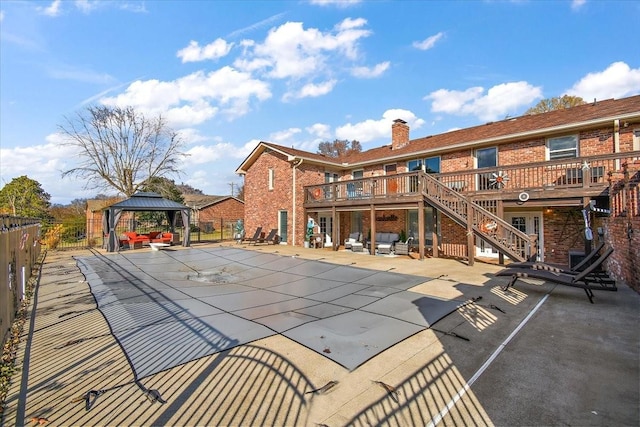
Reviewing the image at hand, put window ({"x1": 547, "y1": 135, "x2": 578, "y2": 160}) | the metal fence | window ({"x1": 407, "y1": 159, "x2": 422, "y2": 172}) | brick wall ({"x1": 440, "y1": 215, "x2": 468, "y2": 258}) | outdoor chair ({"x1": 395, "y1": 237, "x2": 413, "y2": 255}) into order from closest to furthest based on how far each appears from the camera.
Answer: window ({"x1": 547, "y1": 135, "x2": 578, "y2": 160}) → brick wall ({"x1": 440, "y1": 215, "x2": 468, "y2": 258}) → outdoor chair ({"x1": 395, "y1": 237, "x2": 413, "y2": 255}) → window ({"x1": 407, "y1": 159, "x2": 422, "y2": 172}) → the metal fence

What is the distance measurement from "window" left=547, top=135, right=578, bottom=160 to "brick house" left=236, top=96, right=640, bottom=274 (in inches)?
1.1

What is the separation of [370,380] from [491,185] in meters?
10.6

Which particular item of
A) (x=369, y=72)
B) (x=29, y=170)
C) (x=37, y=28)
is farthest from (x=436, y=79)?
(x=29, y=170)

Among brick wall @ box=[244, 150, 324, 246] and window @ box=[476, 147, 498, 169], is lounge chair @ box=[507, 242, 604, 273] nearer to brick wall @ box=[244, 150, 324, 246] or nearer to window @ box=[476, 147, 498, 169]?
window @ box=[476, 147, 498, 169]

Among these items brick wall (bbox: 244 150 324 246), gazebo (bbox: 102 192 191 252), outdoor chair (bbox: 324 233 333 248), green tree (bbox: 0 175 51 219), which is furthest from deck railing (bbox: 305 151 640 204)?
green tree (bbox: 0 175 51 219)

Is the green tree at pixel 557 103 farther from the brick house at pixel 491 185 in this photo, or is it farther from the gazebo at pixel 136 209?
the gazebo at pixel 136 209

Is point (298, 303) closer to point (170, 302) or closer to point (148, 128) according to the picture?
point (170, 302)

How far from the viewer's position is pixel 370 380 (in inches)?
125

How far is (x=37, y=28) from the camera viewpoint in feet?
27.6

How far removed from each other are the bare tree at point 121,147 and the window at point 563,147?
2937cm

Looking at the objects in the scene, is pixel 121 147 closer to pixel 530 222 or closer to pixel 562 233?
pixel 530 222

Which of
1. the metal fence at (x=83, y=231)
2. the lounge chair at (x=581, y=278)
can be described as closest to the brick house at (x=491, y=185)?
the lounge chair at (x=581, y=278)

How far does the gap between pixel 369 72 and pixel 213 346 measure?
17.3 metres

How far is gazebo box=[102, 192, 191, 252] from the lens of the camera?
15.2 m
